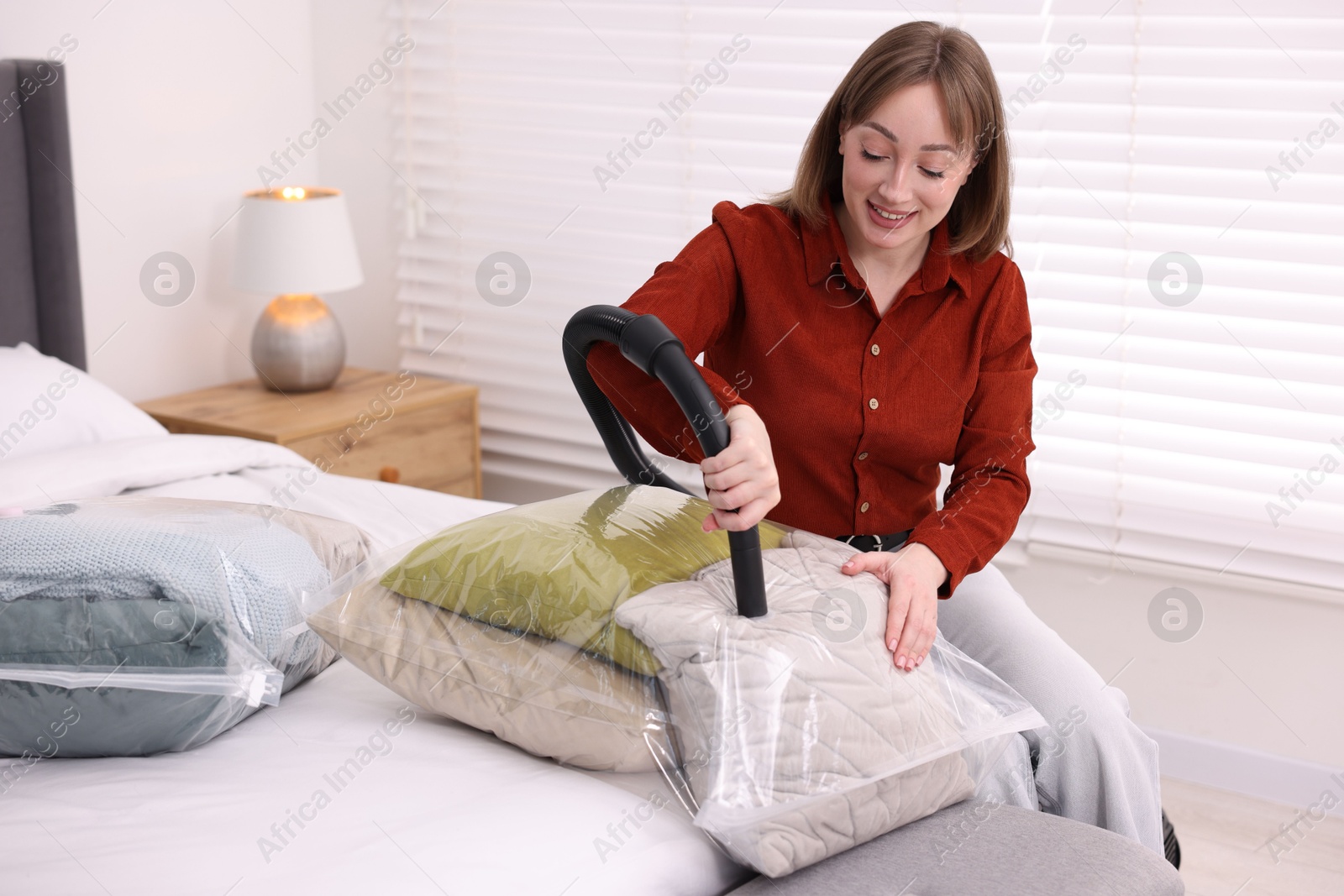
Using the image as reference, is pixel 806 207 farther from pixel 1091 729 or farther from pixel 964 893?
pixel 964 893

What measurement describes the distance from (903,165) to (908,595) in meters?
0.53

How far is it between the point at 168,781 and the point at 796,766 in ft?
1.98

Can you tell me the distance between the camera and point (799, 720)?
1.00 m

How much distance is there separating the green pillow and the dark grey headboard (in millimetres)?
1632

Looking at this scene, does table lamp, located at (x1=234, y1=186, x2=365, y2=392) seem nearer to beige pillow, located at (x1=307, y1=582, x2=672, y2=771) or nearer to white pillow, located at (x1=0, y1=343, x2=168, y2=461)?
white pillow, located at (x1=0, y1=343, x2=168, y2=461)

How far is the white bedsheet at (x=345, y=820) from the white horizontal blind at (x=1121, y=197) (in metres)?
1.60

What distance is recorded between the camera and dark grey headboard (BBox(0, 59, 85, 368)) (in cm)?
235

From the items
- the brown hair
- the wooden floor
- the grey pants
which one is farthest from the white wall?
the wooden floor

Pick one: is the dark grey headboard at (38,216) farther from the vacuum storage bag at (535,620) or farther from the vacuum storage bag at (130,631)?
the vacuum storage bag at (535,620)

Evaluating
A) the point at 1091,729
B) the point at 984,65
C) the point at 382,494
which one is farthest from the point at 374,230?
the point at 1091,729

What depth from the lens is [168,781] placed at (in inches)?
43.5

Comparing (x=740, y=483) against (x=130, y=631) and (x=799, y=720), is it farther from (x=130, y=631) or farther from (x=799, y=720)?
(x=130, y=631)

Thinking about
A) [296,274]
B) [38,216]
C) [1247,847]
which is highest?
[38,216]

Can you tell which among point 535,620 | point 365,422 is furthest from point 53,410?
point 535,620
